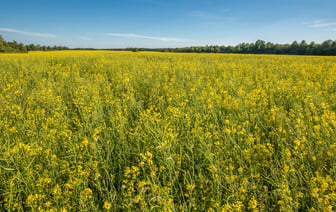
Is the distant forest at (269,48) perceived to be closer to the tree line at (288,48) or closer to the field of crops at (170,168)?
the tree line at (288,48)

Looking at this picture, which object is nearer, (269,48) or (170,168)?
(170,168)

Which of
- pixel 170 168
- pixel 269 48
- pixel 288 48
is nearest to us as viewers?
pixel 170 168

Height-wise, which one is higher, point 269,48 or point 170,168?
point 269,48

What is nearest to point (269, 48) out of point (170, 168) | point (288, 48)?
point (288, 48)

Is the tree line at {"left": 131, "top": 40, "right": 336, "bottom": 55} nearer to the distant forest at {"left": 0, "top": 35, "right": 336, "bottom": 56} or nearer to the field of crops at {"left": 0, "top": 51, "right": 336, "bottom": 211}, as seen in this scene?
the distant forest at {"left": 0, "top": 35, "right": 336, "bottom": 56}

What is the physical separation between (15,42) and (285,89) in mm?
54724

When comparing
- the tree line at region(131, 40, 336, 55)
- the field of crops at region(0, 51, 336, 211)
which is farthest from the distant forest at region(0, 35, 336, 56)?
the field of crops at region(0, 51, 336, 211)

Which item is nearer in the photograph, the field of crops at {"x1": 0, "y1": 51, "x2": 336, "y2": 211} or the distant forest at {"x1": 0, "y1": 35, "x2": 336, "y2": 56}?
the field of crops at {"x1": 0, "y1": 51, "x2": 336, "y2": 211}

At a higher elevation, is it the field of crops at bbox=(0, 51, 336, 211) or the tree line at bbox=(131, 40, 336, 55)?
the tree line at bbox=(131, 40, 336, 55)

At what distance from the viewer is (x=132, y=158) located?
2.13 meters

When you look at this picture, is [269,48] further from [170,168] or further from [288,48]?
[170,168]

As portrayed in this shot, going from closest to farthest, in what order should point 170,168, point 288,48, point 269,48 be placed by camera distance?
point 170,168 → point 288,48 → point 269,48

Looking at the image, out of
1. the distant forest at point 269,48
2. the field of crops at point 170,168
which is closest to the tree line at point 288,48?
the distant forest at point 269,48

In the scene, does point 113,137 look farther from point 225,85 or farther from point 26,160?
point 225,85
